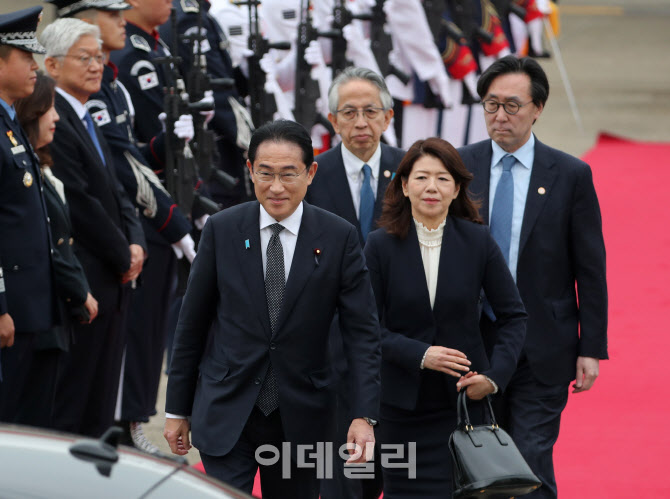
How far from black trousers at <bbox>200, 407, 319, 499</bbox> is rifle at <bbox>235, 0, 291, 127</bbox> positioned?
3324 mm

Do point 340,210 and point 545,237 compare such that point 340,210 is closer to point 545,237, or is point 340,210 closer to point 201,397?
point 545,237

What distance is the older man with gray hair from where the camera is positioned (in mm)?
→ 4578

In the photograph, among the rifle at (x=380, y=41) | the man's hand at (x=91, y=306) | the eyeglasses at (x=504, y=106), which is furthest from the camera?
the rifle at (x=380, y=41)

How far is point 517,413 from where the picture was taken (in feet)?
13.5

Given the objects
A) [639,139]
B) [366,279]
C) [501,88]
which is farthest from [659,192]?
[366,279]

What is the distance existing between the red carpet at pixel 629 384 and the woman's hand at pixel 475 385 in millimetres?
1199

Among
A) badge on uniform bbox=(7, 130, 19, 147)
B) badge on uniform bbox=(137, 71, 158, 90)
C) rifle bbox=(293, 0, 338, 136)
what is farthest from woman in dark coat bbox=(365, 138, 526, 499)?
rifle bbox=(293, 0, 338, 136)

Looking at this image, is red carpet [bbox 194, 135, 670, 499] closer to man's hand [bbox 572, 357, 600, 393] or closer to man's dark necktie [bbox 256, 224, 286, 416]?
man's hand [bbox 572, 357, 600, 393]

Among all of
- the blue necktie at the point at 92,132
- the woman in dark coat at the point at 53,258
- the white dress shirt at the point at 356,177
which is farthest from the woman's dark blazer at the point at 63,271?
the white dress shirt at the point at 356,177

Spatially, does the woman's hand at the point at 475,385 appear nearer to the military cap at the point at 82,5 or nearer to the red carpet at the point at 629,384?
the red carpet at the point at 629,384

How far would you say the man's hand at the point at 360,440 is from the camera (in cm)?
334

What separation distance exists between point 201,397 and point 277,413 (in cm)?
21

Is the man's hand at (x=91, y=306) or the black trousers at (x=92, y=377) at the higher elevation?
the man's hand at (x=91, y=306)

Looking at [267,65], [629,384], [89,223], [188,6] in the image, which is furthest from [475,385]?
[267,65]
